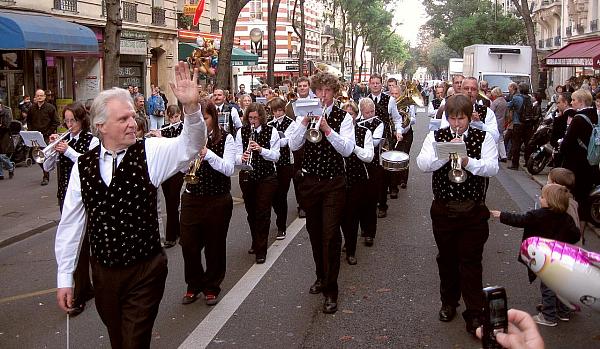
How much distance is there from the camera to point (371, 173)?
906 cm

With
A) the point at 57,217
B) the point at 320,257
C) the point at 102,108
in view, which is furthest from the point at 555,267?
the point at 57,217

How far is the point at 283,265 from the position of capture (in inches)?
314

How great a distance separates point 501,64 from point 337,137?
880 inches

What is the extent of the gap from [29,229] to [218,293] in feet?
15.3

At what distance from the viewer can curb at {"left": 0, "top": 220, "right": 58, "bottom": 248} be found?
9.42 metres

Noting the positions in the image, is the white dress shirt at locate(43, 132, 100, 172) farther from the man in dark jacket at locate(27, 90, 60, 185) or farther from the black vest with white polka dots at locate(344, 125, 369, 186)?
the man in dark jacket at locate(27, 90, 60, 185)

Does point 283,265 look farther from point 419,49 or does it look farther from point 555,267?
point 419,49

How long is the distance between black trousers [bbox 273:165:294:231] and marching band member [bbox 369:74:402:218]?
1830mm

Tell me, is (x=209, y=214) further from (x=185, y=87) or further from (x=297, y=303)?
(x=185, y=87)

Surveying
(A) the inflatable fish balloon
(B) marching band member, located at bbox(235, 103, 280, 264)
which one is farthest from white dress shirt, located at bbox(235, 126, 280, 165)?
(A) the inflatable fish balloon

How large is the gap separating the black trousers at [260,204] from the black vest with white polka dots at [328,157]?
1.77 metres

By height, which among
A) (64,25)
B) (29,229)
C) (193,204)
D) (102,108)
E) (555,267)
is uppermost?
(64,25)

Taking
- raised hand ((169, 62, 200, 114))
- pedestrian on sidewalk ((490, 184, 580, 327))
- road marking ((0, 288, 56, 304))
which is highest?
raised hand ((169, 62, 200, 114))

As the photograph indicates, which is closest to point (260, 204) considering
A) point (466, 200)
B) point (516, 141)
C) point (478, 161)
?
point (466, 200)
